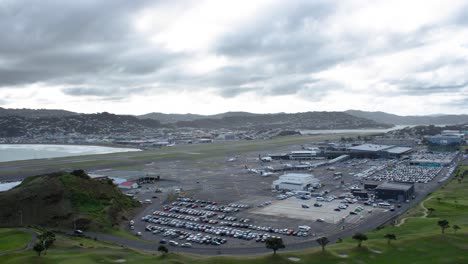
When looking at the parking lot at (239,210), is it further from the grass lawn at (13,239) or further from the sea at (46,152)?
the sea at (46,152)

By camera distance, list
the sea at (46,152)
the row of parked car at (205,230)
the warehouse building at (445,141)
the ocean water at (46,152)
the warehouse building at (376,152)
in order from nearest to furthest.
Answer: the row of parked car at (205,230) → the warehouse building at (376,152) → the warehouse building at (445,141) → the sea at (46,152) → the ocean water at (46,152)

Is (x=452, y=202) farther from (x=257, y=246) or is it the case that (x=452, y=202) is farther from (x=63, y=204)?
(x=63, y=204)

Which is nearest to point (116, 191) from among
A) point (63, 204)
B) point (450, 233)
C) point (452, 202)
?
point (63, 204)

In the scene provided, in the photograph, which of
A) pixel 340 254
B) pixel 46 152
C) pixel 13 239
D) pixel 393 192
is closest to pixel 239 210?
pixel 393 192

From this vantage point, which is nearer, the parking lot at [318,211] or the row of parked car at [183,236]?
the row of parked car at [183,236]

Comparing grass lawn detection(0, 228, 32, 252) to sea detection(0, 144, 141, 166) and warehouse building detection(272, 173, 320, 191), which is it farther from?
sea detection(0, 144, 141, 166)

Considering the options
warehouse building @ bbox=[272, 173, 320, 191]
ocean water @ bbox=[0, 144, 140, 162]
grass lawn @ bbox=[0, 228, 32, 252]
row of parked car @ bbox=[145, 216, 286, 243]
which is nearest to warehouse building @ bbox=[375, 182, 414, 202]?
warehouse building @ bbox=[272, 173, 320, 191]

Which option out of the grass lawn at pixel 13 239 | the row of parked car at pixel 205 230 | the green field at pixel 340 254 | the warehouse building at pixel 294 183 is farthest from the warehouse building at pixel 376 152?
A: the grass lawn at pixel 13 239
